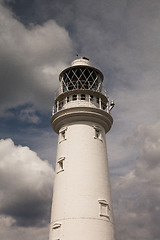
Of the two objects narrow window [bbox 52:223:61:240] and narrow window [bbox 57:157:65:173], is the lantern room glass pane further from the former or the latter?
narrow window [bbox 52:223:61:240]

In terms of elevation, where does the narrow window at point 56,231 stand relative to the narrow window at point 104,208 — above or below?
below

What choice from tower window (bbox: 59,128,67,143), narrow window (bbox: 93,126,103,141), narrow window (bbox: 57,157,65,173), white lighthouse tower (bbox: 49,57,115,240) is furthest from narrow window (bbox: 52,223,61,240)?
narrow window (bbox: 93,126,103,141)

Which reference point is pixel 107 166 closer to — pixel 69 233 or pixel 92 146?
pixel 92 146

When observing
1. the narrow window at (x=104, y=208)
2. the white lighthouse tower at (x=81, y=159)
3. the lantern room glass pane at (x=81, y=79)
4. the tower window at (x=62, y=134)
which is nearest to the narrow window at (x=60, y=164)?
the white lighthouse tower at (x=81, y=159)

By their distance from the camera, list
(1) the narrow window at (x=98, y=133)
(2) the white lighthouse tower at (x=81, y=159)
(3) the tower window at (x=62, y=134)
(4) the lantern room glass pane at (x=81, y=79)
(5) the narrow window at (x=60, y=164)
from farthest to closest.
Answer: (4) the lantern room glass pane at (x=81, y=79)
(3) the tower window at (x=62, y=134)
(1) the narrow window at (x=98, y=133)
(5) the narrow window at (x=60, y=164)
(2) the white lighthouse tower at (x=81, y=159)

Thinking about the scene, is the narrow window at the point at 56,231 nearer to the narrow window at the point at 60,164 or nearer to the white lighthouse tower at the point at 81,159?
the white lighthouse tower at the point at 81,159

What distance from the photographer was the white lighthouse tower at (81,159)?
16266 mm

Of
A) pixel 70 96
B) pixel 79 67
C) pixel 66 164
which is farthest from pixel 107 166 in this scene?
pixel 79 67

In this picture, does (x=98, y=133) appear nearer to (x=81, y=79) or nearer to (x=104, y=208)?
(x=81, y=79)

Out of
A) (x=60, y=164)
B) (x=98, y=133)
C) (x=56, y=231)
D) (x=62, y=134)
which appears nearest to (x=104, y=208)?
(x=56, y=231)

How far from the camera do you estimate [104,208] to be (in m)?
17.2

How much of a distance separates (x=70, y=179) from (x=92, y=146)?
2916mm

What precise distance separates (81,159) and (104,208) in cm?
360

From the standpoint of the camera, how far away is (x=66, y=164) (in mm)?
18188
